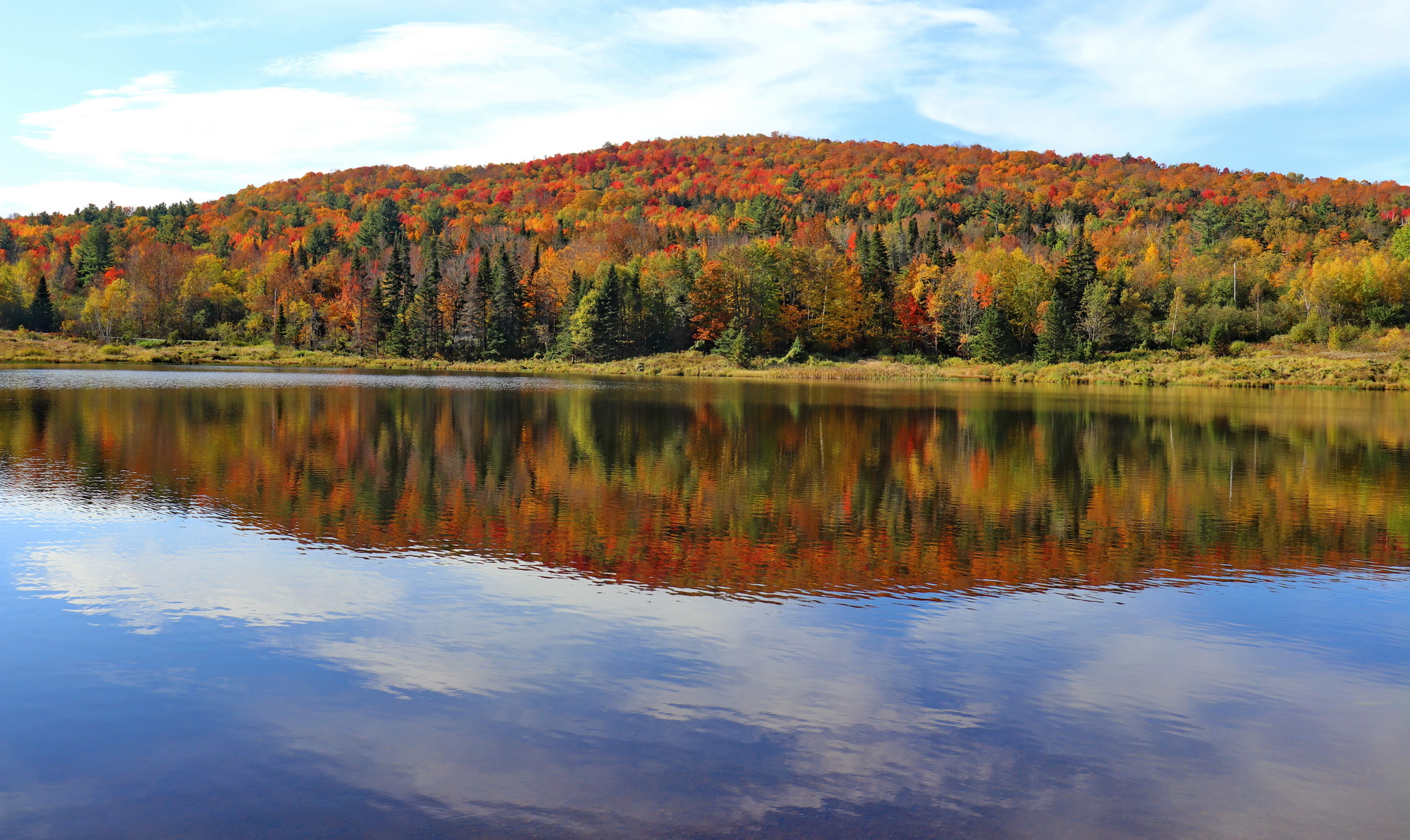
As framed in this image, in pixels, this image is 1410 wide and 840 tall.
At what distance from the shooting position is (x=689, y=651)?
9203mm

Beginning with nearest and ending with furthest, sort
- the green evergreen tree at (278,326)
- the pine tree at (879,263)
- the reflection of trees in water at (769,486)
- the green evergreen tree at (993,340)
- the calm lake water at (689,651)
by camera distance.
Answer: the calm lake water at (689,651) < the reflection of trees in water at (769,486) < the green evergreen tree at (993,340) < the pine tree at (879,263) < the green evergreen tree at (278,326)

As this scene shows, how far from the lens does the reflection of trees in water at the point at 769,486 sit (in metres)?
13.8

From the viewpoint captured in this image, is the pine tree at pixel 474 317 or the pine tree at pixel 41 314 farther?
the pine tree at pixel 41 314

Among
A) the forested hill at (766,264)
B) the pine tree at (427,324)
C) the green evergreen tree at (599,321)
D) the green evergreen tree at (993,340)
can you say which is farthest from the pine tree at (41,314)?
the green evergreen tree at (993,340)

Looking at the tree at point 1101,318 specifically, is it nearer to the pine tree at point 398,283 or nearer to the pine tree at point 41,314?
the pine tree at point 398,283

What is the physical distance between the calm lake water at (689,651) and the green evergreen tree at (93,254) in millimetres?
126303

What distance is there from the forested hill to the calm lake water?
70.4 metres

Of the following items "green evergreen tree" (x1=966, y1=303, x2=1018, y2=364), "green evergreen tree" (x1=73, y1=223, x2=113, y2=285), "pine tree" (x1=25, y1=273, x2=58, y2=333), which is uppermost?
"green evergreen tree" (x1=73, y1=223, x2=113, y2=285)

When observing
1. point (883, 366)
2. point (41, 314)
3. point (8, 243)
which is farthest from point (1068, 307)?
point (8, 243)

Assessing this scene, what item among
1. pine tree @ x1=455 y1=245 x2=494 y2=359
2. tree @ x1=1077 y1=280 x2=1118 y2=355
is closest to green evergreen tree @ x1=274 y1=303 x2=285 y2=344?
pine tree @ x1=455 y1=245 x2=494 y2=359

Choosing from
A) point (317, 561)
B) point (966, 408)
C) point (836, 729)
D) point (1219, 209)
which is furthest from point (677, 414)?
point (1219, 209)

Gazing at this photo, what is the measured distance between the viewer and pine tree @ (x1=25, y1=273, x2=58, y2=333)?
349 ft

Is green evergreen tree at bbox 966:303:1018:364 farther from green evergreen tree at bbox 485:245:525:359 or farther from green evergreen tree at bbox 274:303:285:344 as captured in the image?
green evergreen tree at bbox 274:303:285:344

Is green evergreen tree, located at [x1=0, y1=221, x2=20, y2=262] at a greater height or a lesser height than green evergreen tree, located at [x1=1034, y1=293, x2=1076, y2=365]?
greater
